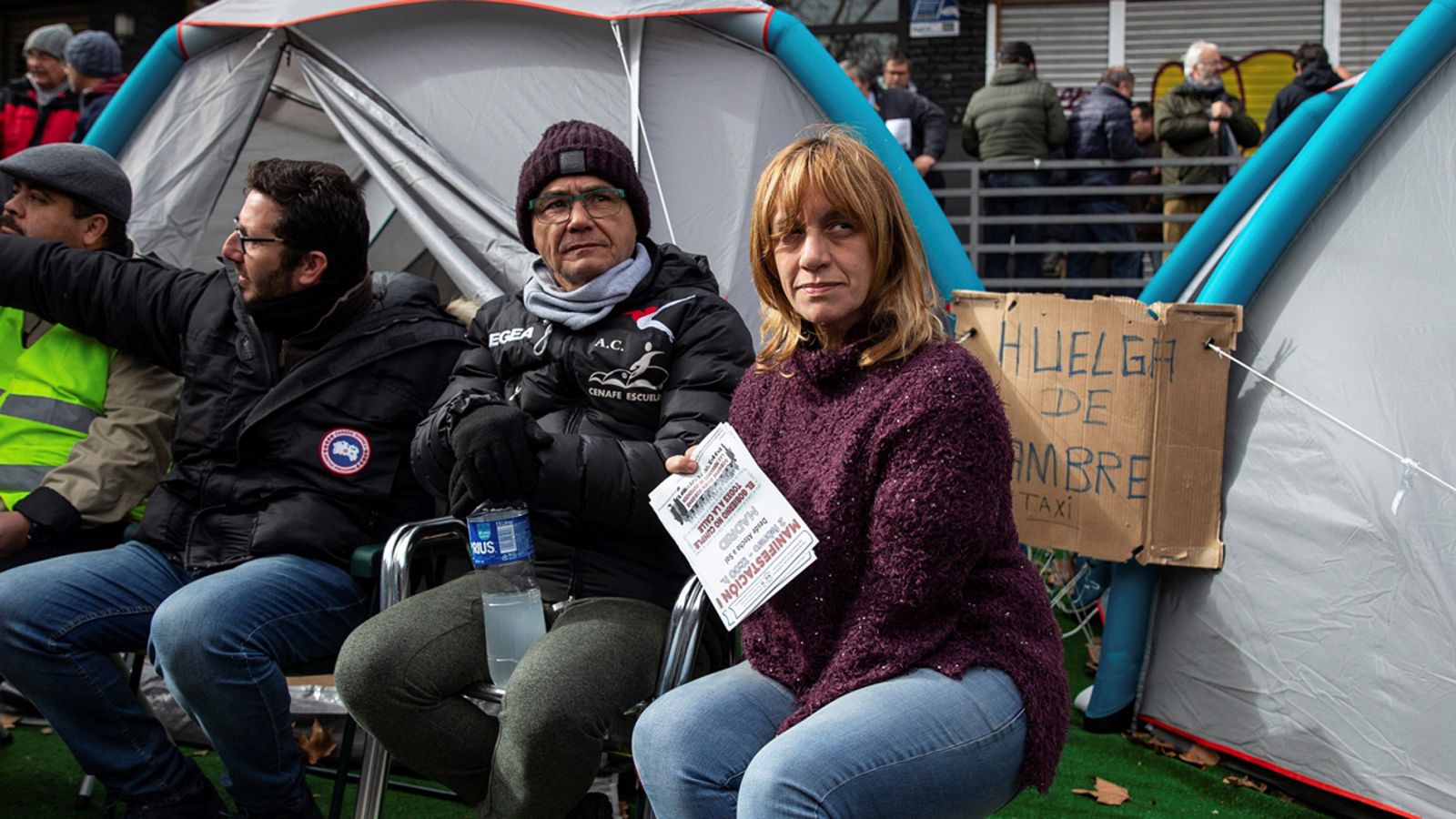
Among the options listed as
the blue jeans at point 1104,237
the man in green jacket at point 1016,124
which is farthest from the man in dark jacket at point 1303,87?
the man in green jacket at point 1016,124

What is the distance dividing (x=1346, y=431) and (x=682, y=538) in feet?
6.16

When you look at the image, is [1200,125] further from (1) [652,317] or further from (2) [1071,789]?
(1) [652,317]

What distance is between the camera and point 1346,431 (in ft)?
10.6

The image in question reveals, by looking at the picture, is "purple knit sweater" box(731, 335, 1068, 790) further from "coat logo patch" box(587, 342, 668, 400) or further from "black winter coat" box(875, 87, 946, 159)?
"black winter coat" box(875, 87, 946, 159)

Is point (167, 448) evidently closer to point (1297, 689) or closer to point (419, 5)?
point (419, 5)

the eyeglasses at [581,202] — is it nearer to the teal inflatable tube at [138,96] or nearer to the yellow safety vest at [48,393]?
the yellow safety vest at [48,393]

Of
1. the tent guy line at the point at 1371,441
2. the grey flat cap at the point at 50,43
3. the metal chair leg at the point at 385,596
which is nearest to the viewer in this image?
the metal chair leg at the point at 385,596

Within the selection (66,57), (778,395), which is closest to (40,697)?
(778,395)

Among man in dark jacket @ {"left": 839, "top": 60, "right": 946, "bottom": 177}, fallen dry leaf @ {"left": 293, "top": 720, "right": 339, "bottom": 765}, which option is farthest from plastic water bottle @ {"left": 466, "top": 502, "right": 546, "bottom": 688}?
man in dark jacket @ {"left": 839, "top": 60, "right": 946, "bottom": 177}

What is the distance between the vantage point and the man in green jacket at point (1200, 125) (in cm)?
846

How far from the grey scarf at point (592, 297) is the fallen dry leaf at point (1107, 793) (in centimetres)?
175

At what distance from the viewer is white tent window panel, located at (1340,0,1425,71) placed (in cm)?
1152

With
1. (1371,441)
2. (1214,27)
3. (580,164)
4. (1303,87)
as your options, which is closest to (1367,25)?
Answer: (1214,27)

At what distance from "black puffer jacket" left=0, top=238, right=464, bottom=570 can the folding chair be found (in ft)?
0.87
